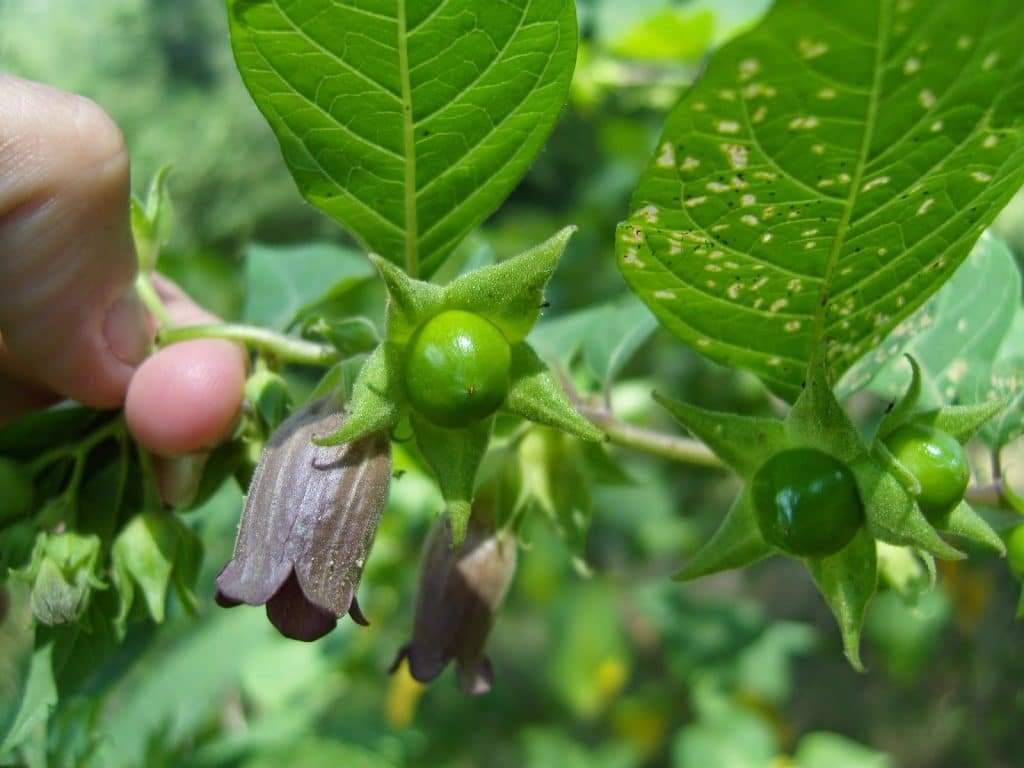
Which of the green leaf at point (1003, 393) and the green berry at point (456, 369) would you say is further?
the green leaf at point (1003, 393)

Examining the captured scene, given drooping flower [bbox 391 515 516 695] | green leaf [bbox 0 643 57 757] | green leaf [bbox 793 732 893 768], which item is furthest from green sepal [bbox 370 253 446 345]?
green leaf [bbox 793 732 893 768]

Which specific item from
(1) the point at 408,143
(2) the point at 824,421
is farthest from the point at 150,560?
(2) the point at 824,421

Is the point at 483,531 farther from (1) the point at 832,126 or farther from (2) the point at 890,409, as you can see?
(1) the point at 832,126

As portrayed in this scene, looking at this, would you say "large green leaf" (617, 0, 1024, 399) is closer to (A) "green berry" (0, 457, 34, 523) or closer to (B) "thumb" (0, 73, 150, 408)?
(B) "thumb" (0, 73, 150, 408)

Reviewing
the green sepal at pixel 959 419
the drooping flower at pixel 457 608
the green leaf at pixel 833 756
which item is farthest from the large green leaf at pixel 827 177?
the green leaf at pixel 833 756

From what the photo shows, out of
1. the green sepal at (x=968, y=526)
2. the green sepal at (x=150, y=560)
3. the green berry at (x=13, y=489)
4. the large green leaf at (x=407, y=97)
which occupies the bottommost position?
Answer: the green sepal at (x=150, y=560)

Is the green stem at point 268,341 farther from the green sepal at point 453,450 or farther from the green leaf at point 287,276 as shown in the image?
the green leaf at point 287,276
